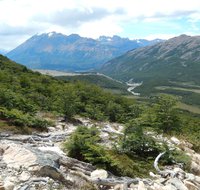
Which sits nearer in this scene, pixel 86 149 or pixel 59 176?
pixel 59 176

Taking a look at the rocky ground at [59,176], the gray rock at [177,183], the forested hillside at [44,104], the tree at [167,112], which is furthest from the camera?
the tree at [167,112]

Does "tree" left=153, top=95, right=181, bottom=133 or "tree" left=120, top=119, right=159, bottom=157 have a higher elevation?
"tree" left=120, top=119, right=159, bottom=157

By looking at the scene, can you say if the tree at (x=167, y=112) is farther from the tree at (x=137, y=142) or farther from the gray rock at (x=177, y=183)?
the gray rock at (x=177, y=183)

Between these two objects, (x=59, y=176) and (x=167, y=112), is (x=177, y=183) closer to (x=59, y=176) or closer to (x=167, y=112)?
(x=59, y=176)

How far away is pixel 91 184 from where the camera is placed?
14.5 meters

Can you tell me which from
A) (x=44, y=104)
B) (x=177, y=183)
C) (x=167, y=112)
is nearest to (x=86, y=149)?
(x=177, y=183)

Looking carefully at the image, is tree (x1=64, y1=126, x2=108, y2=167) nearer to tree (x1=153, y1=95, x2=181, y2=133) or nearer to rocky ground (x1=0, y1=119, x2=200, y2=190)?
rocky ground (x1=0, y1=119, x2=200, y2=190)

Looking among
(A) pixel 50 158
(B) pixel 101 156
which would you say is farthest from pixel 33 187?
(B) pixel 101 156

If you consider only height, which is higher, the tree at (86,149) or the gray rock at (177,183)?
the tree at (86,149)

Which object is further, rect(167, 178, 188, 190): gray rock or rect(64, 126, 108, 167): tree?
rect(64, 126, 108, 167): tree

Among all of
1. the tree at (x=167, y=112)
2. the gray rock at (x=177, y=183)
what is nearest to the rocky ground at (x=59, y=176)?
the gray rock at (x=177, y=183)

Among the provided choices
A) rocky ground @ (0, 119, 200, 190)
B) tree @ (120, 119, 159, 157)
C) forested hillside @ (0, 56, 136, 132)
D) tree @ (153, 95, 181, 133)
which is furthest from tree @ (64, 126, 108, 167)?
tree @ (153, 95, 181, 133)

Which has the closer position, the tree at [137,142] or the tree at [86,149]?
the tree at [86,149]

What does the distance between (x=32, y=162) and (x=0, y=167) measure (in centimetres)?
129
